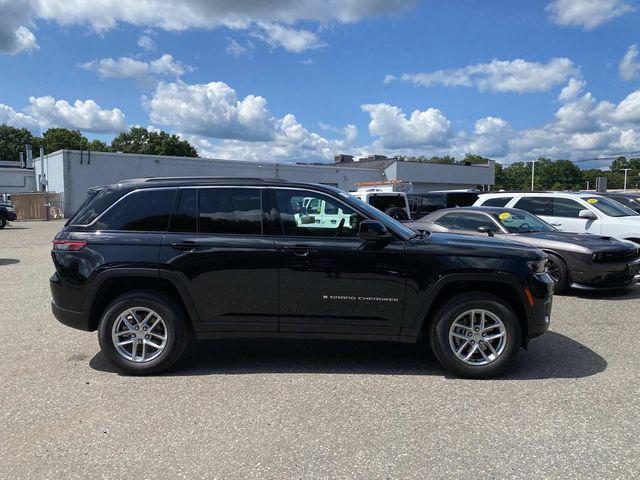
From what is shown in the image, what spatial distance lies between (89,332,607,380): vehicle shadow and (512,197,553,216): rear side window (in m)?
5.96

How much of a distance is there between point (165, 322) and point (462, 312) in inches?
106

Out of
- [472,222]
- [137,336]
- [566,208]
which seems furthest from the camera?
[566,208]

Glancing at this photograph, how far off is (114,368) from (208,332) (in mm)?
1052

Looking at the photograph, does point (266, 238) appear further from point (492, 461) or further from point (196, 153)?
point (196, 153)

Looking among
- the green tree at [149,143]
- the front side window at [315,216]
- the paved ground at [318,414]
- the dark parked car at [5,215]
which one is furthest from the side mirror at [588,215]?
the green tree at [149,143]

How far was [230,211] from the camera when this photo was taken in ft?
15.1

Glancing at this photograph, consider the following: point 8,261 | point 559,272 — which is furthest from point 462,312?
point 8,261

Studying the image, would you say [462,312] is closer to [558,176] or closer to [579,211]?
[579,211]

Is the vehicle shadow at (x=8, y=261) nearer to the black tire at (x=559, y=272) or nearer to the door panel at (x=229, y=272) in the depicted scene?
the door panel at (x=229, y=272)

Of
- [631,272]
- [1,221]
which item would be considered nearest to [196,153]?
[1,221]

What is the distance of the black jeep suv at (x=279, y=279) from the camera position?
437cm

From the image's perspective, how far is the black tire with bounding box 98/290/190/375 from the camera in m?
4.46

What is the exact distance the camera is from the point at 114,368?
4.74 meters

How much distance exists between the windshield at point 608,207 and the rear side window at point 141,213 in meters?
9.00
